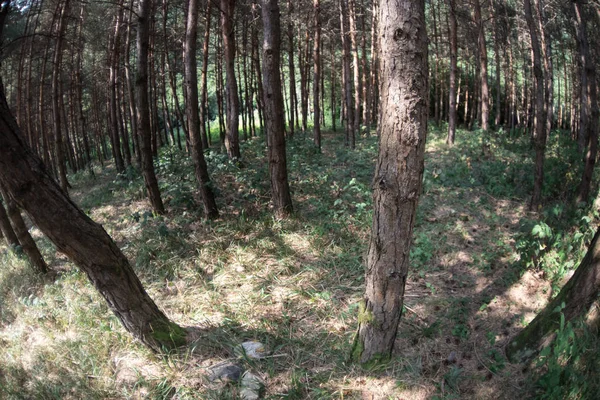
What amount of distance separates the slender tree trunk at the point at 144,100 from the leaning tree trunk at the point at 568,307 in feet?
19.3

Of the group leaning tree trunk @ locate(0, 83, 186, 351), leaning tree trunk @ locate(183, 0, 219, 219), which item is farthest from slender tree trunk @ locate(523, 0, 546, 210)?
leaning tree trunk @ locate(0, 83, 186, 351)

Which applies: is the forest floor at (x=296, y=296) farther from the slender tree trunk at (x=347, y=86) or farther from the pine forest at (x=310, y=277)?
the slender tree trunk at (x=347, y=86)

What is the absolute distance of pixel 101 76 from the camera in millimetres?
16875

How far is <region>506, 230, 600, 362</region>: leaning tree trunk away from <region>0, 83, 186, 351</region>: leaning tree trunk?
323 cm

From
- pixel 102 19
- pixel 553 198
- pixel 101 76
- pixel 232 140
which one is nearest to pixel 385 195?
pixel 553 198

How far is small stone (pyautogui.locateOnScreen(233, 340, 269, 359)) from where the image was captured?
3740 mm

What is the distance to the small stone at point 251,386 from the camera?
331cm

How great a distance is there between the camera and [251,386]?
3.40 m

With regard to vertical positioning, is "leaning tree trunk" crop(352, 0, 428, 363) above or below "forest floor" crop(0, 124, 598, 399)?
above

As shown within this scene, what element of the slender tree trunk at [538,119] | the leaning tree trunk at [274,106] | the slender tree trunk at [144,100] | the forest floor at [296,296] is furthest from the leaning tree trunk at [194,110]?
the slender tree trunk at [538,119]

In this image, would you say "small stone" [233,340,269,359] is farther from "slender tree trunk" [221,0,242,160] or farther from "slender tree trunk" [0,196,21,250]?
"slender tree trunk" [0,196,21,250]

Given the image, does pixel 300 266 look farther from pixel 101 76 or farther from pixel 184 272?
pixel 101 76

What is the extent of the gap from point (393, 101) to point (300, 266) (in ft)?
10.1

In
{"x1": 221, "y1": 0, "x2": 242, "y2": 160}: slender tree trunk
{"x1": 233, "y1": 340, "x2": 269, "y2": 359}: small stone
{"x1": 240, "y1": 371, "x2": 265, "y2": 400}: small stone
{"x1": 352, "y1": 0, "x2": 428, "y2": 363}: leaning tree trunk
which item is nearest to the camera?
{"x1": 352, "y1": 0, "x2": 428, "y2": 363}: leaning tree trunk
